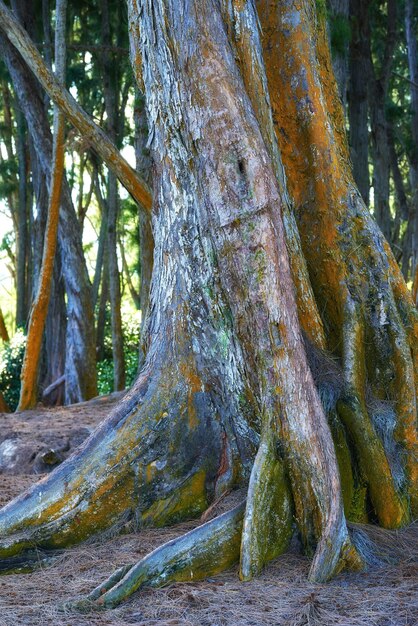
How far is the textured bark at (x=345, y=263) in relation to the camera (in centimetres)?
528

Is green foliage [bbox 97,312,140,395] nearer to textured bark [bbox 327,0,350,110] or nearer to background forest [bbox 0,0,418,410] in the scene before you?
background forest [bbox 0,0,418,410]

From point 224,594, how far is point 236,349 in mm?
1497

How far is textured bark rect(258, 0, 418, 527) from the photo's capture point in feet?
17.3

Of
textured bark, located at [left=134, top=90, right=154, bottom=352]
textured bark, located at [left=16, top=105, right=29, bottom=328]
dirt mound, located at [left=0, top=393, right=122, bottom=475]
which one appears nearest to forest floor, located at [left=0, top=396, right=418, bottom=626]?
dirt mound, located at [left=0, top=393, right=122, bottom=475]

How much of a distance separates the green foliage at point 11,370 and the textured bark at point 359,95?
7484mm

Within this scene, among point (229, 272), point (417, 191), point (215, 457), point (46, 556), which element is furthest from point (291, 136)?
point (417, 191)

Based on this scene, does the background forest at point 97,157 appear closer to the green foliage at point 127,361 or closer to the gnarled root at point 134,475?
the green foliage at point 127,361

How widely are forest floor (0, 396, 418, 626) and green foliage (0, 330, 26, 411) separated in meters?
11.6

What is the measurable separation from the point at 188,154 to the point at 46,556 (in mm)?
2566

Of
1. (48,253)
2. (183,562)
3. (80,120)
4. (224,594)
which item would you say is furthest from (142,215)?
(224,594)

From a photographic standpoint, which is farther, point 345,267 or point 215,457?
point 345,267

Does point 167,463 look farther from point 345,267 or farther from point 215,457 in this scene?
point 345,267

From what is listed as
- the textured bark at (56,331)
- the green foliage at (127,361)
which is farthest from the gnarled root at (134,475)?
the textured bark at (56,331)

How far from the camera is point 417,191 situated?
56.4 ft
